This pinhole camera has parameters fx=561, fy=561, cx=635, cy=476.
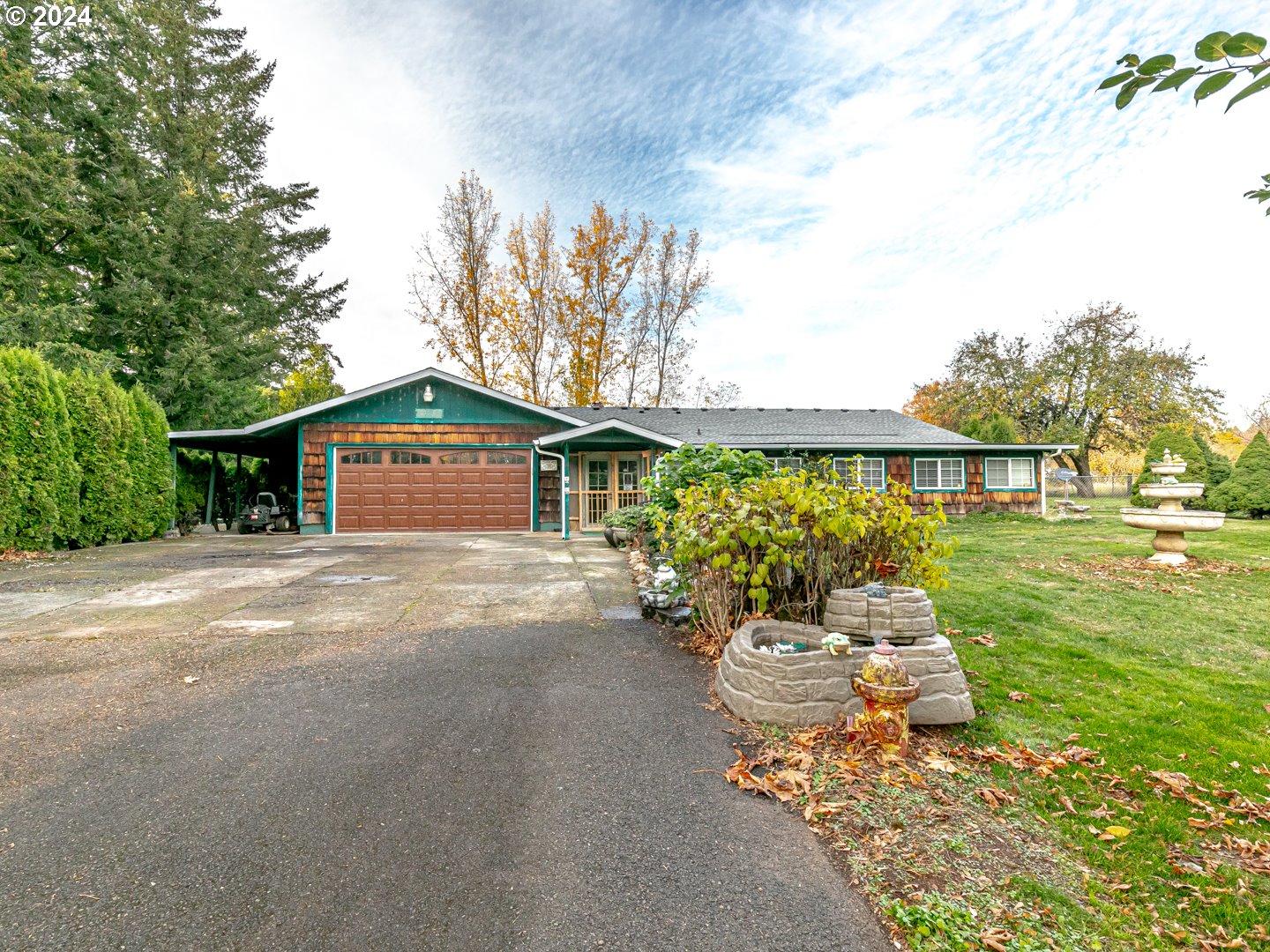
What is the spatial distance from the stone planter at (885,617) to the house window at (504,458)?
40.9 feet

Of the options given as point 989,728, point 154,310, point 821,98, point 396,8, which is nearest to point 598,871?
point 989,728

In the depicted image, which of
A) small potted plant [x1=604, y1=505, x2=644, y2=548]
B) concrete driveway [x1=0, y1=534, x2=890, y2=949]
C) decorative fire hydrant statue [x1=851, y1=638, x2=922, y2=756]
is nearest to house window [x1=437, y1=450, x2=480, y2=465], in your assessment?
small potted plant [x1=604, y1=505, x2=644, y2=548]

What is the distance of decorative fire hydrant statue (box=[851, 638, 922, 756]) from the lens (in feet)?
9.71

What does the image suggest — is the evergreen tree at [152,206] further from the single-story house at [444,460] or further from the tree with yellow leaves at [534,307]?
the tree with yellow leaves at [534,307]

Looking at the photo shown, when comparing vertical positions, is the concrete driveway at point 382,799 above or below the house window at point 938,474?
below

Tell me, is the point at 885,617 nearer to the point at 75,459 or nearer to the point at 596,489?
the point at 596,489

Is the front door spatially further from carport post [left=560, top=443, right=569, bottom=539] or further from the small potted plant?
the small potted plant

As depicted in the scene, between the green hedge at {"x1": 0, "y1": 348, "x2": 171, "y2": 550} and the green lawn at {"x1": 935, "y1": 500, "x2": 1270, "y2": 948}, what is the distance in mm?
13653

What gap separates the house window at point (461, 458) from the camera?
591 inches

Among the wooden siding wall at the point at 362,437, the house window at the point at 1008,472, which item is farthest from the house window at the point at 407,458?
the house window at the point at 1008,472

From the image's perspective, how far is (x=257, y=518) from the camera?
48.3 ft

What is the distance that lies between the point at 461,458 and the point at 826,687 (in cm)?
1323

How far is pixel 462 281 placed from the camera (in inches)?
909

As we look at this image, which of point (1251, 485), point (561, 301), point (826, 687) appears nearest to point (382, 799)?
point (826, 687)
